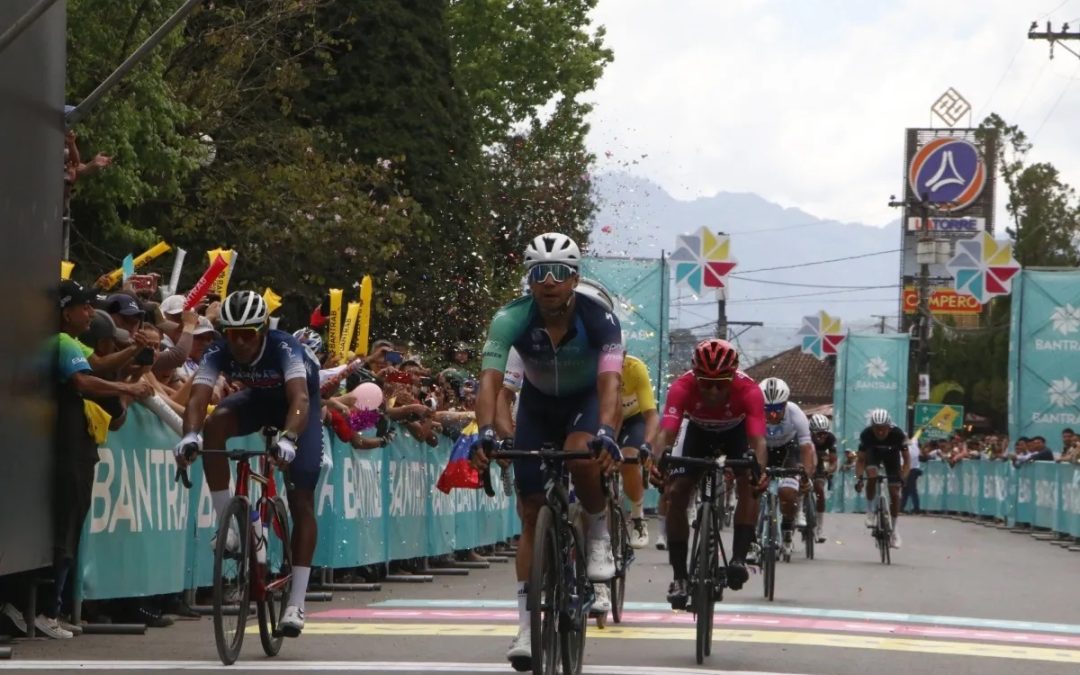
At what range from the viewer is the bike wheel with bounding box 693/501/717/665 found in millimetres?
11234

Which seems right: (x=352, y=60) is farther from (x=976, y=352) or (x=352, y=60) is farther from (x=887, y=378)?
(x=976, y=352)

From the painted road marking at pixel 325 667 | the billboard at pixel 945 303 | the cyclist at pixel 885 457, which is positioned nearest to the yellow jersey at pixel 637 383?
the painted road marking at pixel 325 667

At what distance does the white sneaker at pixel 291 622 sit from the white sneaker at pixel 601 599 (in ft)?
5.26

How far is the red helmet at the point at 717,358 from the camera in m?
12.8

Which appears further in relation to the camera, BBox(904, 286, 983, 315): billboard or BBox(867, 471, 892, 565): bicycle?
BBox(904, 286, 983, 315): billboard

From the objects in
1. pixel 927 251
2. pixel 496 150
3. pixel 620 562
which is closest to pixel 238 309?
pixel 620 562

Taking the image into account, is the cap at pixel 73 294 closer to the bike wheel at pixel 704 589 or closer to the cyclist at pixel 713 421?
the cyclist at pixel 713 421

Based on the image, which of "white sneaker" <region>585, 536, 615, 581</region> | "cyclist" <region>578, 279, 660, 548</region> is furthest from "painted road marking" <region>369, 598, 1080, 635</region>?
"white sneaker" <region>585, 536, 615, 581</region>

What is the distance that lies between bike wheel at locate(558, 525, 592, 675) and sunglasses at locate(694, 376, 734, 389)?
3176mm

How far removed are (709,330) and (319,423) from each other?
97.1 m

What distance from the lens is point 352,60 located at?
37.7 meters

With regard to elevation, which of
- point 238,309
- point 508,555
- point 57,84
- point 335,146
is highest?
point 335,146

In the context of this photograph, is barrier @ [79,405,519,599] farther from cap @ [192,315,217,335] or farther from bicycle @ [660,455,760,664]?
bicycle @ [660,455,760,664]

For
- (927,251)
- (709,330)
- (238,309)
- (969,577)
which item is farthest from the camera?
(709,330)
